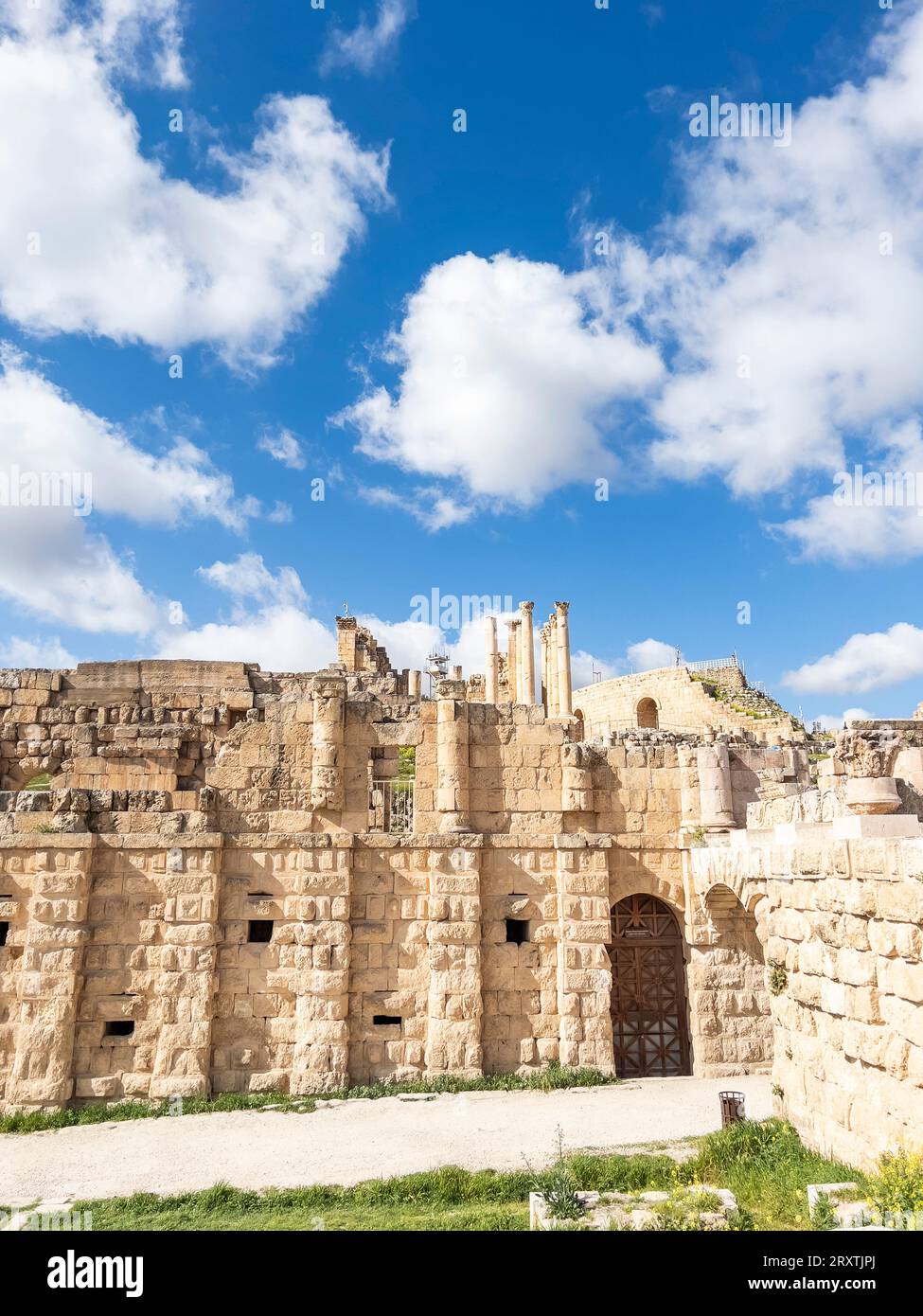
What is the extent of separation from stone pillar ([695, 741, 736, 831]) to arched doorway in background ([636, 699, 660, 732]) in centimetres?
2815

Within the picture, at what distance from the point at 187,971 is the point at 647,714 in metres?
32.1

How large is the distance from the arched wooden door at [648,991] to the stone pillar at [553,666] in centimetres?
2427

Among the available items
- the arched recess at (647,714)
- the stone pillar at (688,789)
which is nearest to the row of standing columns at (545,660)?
the arched recess at (647,714)

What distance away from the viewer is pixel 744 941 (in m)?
13.2

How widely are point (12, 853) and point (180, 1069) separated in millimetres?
3922

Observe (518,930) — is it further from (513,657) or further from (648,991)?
(513,657)

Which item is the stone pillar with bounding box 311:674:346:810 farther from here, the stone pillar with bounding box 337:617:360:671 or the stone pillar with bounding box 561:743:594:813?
the stone pillar with bounding box 337:617:360:671

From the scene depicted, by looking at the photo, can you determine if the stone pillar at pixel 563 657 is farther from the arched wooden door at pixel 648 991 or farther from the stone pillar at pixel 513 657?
the arched wooden door at pixel 648 991

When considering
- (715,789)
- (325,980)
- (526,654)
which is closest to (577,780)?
(715,789)

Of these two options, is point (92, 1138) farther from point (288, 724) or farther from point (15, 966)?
point (288, 724)

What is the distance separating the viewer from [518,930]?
1318cm

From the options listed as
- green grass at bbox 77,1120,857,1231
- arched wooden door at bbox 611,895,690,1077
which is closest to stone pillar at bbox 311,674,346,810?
arched wooden door at bbox 611,895,690,1077

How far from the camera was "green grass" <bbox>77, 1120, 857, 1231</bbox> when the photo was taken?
7441mm

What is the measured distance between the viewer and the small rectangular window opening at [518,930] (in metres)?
13.1
